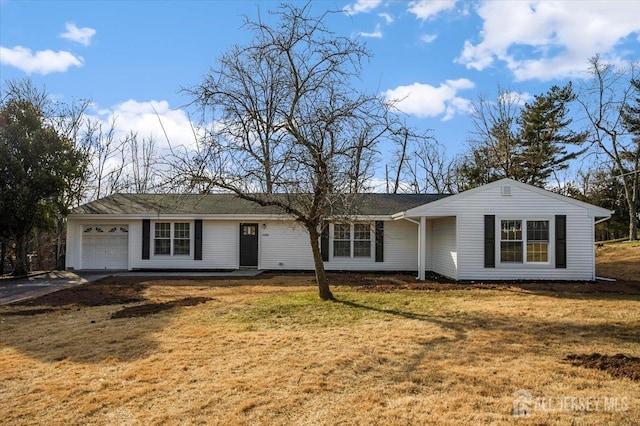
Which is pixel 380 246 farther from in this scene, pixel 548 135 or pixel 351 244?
pixel 548 135

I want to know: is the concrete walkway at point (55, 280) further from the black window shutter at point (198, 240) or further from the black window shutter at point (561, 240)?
the black window shutter at point (561, 240)

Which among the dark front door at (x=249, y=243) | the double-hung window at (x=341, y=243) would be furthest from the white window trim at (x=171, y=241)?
the double-hung window at (x=341, y=243)

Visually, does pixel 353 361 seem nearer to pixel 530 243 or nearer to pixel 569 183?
pixel 530 243

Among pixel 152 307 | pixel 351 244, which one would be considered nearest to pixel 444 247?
pixel 351 244

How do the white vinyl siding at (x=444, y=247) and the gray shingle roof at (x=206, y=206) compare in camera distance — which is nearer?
the white vinyl siding at (x=444, y=247)

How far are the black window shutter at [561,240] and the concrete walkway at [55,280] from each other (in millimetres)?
10099

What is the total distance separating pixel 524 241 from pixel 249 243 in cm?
1010

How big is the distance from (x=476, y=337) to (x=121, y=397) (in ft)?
16.3

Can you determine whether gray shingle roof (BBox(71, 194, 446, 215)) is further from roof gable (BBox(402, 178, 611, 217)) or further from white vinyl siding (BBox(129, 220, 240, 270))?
roof gable (BBox(402, 178, 611, 217))

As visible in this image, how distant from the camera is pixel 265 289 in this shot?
12.1 metres

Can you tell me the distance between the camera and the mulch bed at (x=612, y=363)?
15.7 feet

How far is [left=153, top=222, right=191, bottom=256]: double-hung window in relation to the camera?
690 inches

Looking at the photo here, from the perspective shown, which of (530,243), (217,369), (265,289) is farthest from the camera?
(530,243)

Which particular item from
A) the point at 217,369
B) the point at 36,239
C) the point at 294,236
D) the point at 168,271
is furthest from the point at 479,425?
the point at 36,239
